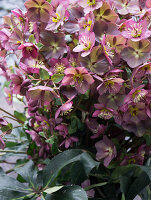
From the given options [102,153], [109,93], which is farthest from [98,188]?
[109,93]

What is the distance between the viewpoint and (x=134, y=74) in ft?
1.31

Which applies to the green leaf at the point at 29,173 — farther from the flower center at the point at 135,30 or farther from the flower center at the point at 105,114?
the flower center at the point at 135,30

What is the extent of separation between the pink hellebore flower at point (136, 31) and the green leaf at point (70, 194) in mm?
258

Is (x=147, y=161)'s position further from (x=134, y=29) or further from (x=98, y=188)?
(x=134, y=29)

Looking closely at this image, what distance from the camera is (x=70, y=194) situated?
47 cm

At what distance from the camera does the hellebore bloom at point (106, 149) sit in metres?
0.49

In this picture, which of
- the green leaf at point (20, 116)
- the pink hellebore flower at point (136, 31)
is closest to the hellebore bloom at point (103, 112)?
the pink hellebore flower at point (136, 31)

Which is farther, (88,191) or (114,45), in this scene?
(88,191)

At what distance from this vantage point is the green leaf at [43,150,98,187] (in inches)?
18.9

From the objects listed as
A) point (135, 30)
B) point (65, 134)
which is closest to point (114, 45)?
point (135, 30)

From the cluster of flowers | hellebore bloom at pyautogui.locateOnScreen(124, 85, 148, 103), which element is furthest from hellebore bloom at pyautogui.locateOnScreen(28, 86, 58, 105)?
hellebore bloom at pyautogui.locateOnScreen(124, 85, 148, 103)

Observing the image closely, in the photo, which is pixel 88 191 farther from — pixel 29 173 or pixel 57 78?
pixel 57 78

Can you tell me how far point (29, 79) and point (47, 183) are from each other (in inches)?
8.1

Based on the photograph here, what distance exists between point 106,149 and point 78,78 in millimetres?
158
